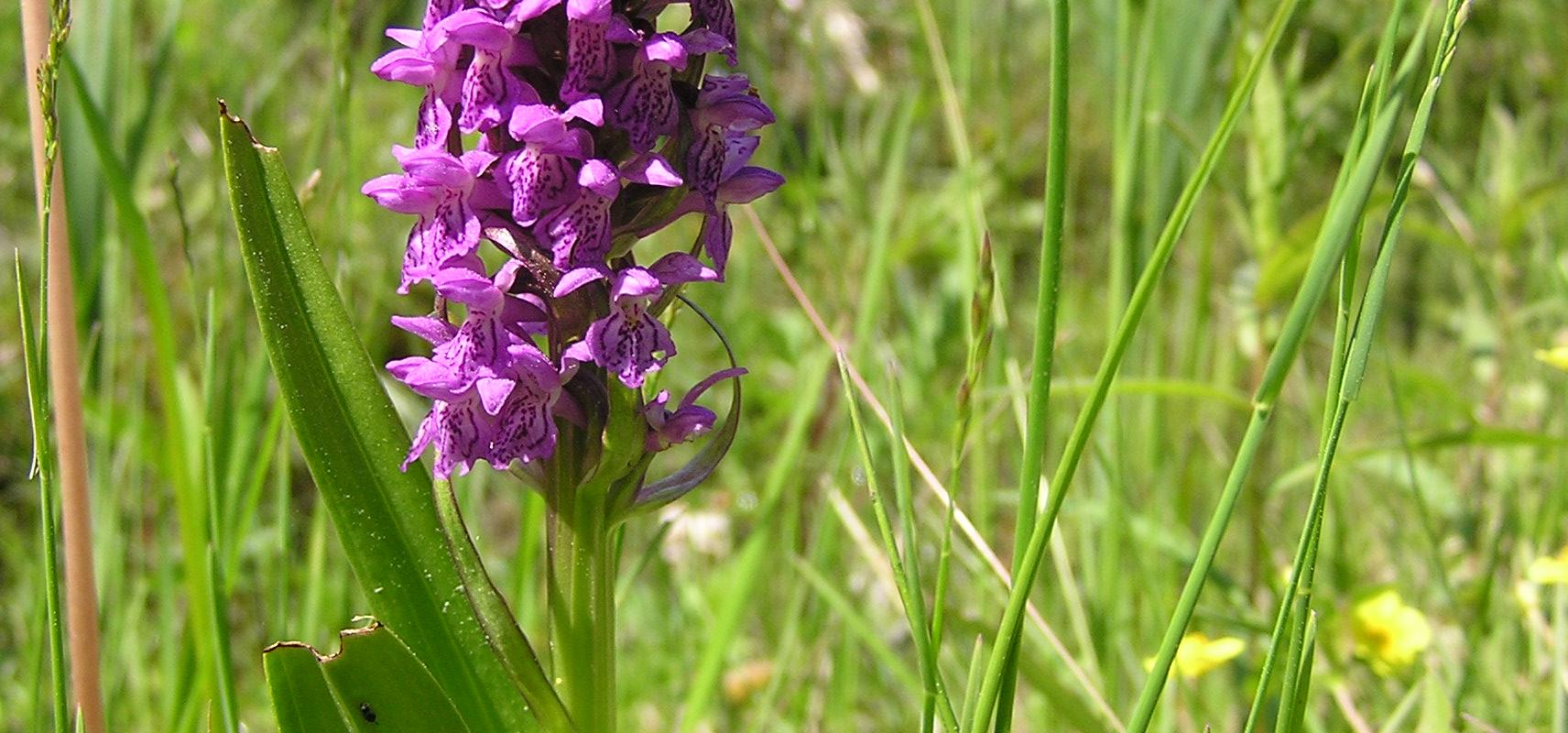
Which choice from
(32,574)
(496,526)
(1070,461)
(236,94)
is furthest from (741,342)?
(1070,461)

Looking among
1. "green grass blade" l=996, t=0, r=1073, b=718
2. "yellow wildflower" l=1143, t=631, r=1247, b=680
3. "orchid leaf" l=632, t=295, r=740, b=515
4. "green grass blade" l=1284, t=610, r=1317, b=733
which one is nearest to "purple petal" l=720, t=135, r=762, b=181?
"orchid leaf" l=632, t=295, r=740, b=515

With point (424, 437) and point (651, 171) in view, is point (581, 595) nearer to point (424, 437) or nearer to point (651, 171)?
point (424, 437)

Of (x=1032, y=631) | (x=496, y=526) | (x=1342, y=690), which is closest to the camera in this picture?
(x=1342, y=690)

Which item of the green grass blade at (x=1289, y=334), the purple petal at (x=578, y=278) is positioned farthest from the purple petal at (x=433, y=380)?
the green grass blade at (x=1289, y=334)

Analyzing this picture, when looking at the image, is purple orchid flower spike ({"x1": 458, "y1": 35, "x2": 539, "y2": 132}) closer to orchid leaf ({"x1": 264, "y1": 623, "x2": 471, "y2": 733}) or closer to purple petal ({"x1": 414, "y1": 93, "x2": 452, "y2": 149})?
purple petal ({"x1": 414, "y1": 93, "x2": 452, "y2": 149})

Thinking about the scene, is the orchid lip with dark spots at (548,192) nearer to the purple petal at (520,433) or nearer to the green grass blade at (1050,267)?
the purple petal at (520,433)

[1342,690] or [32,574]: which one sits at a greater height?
[1342,690]

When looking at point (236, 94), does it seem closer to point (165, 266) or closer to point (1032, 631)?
point (165, 266)
